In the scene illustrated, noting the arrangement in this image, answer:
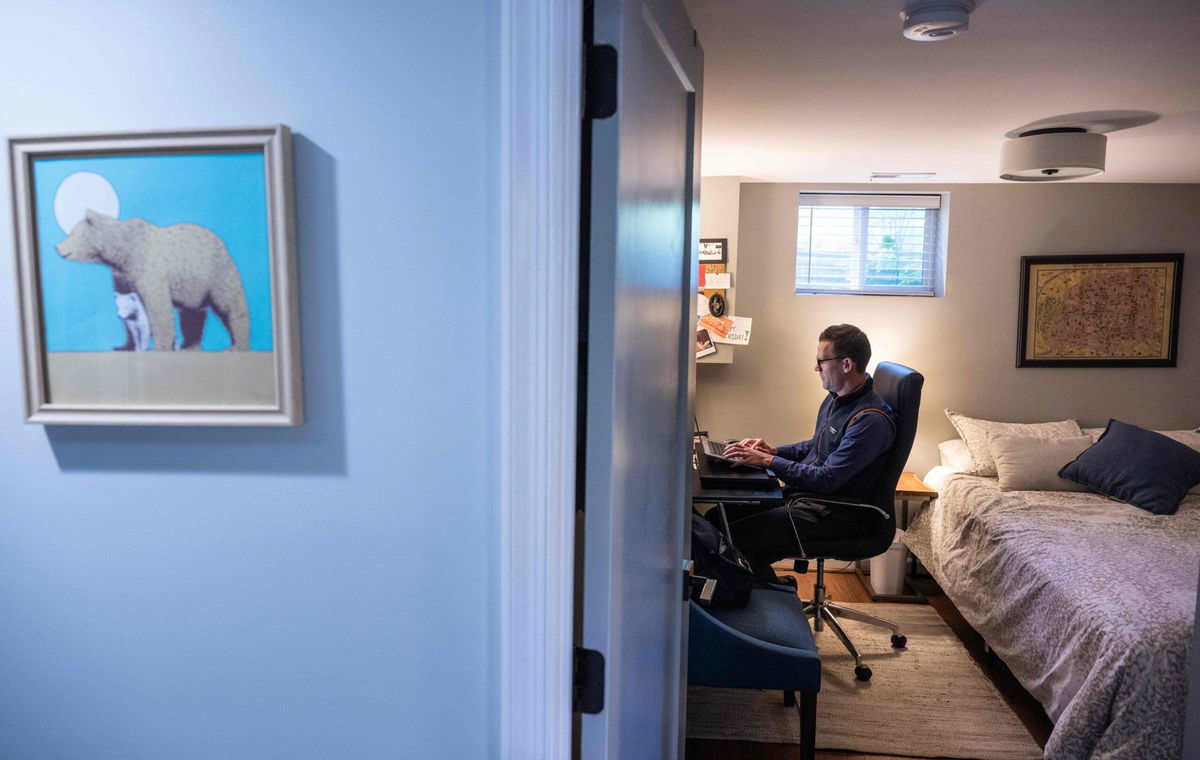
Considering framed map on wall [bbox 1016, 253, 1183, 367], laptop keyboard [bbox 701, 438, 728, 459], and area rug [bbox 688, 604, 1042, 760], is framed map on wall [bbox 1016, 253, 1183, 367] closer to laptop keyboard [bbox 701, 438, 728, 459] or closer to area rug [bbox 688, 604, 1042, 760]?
area rug [bbox 688, 604, 1042, 760]

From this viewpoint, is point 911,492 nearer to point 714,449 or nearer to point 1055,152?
point 714,449

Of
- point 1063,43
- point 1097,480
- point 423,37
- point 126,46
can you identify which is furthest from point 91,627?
point 1097,480

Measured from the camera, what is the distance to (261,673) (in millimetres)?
1146

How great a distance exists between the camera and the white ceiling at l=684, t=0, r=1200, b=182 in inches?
71.9

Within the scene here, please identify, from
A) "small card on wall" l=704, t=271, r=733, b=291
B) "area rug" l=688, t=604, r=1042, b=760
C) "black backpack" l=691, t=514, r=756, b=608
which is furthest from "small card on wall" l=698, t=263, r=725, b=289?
"black backpack" l=691, t=514, r=756, b=608

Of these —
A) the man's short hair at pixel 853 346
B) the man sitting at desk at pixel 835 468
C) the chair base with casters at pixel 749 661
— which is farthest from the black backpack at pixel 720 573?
the man's short hair at pixel 853 346

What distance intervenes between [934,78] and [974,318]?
2.29 metres

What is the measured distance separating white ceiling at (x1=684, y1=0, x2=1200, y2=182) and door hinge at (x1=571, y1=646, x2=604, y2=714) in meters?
1.38

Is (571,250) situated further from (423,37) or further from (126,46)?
(126,46)

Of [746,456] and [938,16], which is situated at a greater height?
[938,16]

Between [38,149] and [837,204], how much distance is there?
12.9 ft

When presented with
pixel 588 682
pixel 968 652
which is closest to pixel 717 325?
pixel 968 652

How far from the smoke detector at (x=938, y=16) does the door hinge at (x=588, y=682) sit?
149 centimetres

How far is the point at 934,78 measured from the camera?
92.1 inches
